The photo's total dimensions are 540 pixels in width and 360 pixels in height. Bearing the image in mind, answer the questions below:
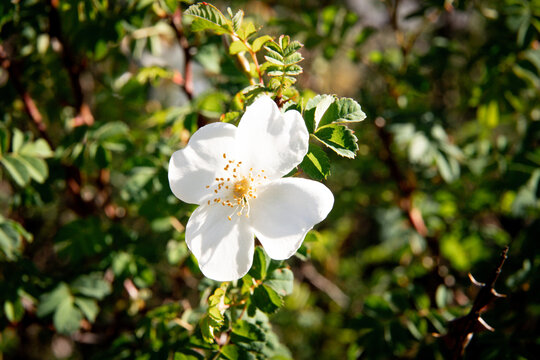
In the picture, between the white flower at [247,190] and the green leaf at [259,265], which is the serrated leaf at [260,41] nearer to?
the white flower at [247,190]

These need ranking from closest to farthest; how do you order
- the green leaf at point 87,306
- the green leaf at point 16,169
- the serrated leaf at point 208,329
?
the serrated leaf at point 208,329
the green leaf at point 16,169
the green leaf at point 87,306

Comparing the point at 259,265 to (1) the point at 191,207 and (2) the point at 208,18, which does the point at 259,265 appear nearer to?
(1) the point at 191,207

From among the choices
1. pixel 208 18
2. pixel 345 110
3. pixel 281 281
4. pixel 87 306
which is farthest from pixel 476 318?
pixel 87 306

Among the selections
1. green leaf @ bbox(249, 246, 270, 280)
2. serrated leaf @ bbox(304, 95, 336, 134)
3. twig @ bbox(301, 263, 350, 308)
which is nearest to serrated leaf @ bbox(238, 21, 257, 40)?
serrated leaf @ bbox(304, 95, 336, 134)

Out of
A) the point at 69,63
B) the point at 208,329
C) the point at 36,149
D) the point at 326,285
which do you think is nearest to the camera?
the point at 208,329

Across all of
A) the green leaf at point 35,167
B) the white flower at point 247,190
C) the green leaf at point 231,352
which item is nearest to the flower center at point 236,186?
the white flower at point 247,190

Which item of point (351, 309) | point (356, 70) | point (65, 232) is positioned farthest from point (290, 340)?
point (356, 70)

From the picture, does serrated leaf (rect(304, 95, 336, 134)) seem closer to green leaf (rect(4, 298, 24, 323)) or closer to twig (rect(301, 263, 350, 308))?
green leaf (rect(4, 298, 24, 323))
